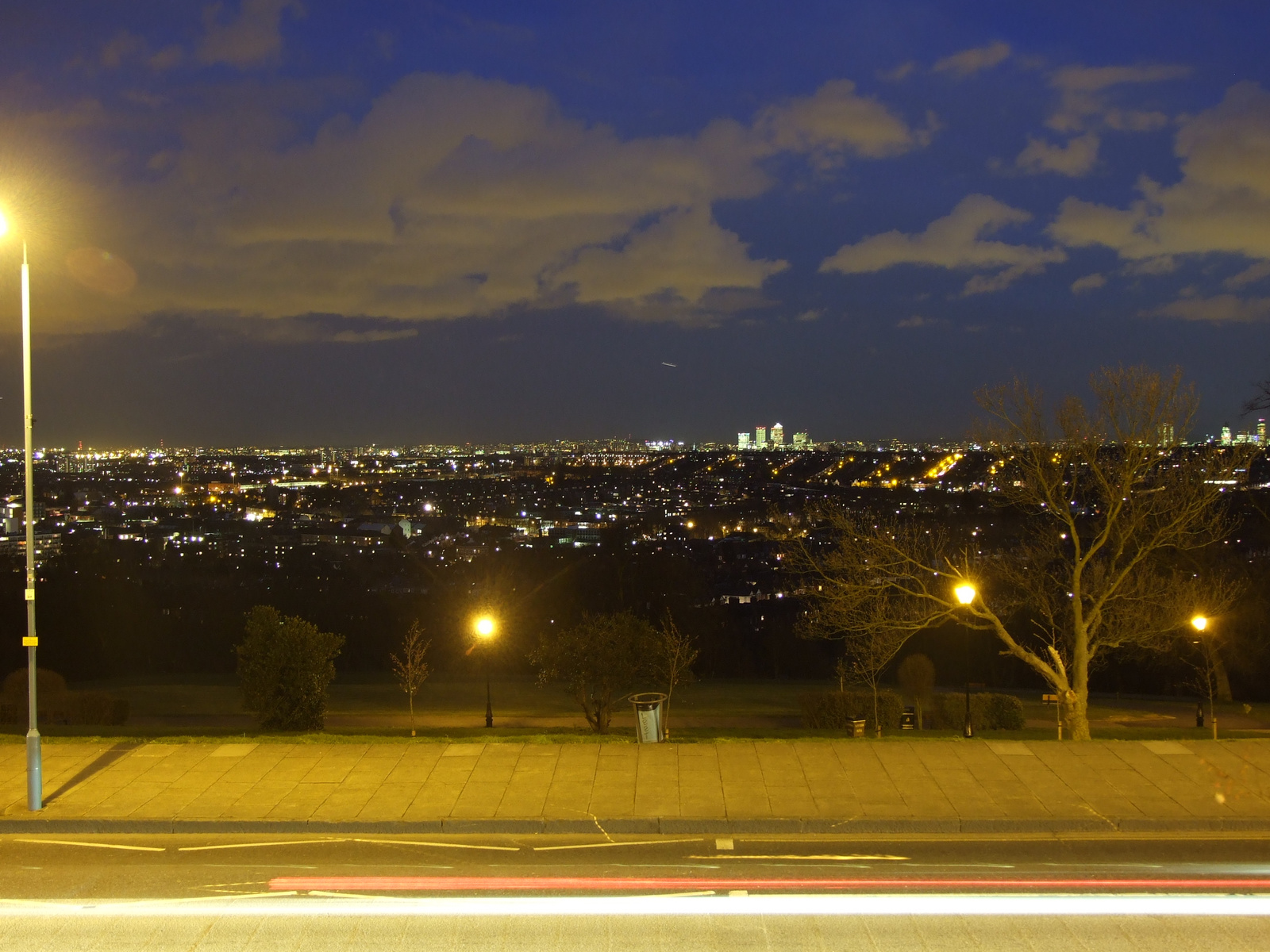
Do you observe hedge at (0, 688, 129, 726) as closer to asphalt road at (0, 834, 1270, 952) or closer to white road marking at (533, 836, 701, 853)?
asphalt road at (0, 834, 1270, 952)

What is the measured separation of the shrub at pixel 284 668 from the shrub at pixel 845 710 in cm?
1301

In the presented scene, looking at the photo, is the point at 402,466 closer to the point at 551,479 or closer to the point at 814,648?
the point at 551,479

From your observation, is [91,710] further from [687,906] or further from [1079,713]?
[687,906]

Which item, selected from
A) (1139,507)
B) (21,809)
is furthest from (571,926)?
(1139,507)

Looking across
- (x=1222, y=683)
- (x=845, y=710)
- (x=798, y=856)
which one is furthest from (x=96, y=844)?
(x=1222, y=683)

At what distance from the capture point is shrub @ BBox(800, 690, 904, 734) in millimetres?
25797

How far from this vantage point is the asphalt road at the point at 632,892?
6000 millimetres

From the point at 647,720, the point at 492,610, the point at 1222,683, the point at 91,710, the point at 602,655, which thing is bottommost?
the point at 1222,683

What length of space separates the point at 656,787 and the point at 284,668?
12061 millimetres

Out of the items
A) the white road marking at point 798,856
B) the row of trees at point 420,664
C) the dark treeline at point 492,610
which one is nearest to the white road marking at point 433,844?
the white road marking at point 798,856

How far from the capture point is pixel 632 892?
6.72m

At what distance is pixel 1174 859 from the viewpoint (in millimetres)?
7391

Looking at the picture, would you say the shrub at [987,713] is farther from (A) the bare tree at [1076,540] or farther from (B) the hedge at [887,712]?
(A) the bare tree at [1076,540]

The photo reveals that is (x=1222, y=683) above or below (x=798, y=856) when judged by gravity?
below
